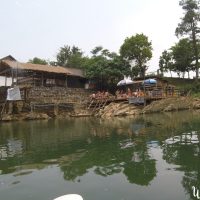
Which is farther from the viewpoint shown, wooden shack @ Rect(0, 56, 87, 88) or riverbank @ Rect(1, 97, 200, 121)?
wooden shack @ Rect(0, 56, 87, 88)

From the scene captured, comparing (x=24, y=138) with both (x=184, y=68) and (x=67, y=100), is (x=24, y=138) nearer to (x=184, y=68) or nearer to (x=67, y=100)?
(x=67, y=100)

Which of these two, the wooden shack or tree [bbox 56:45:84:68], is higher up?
tree [bbox 56:45:84:68]

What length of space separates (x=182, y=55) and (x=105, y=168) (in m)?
45.0

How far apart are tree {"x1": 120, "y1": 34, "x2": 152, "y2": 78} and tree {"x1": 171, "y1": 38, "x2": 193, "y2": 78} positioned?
5675 millimetres

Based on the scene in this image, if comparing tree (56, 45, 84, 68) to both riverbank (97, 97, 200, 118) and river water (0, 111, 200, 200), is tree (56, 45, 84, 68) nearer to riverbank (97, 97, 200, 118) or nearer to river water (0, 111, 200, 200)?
riverbank (97, 97, 200, 118)

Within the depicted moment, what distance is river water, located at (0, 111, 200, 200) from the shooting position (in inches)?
331

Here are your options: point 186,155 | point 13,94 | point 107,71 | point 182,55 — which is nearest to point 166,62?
point 182,55

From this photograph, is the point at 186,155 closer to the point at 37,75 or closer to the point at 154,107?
the point at 154,107

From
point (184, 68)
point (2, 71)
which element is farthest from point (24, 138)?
point (184, 68)

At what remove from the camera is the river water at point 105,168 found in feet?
27.5

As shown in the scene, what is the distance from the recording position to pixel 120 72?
45.2m

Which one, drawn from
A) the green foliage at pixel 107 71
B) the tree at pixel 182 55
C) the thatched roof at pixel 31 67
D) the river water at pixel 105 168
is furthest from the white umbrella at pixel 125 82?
the river water at pixel 105 168

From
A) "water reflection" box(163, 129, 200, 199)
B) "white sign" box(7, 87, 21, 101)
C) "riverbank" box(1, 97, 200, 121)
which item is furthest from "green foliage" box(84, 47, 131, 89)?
"water reflection" box(163, 129, 200, 199)

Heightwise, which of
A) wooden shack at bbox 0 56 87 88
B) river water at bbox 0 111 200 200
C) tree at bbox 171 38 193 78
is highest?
tree at bbox 171 38 193 78
